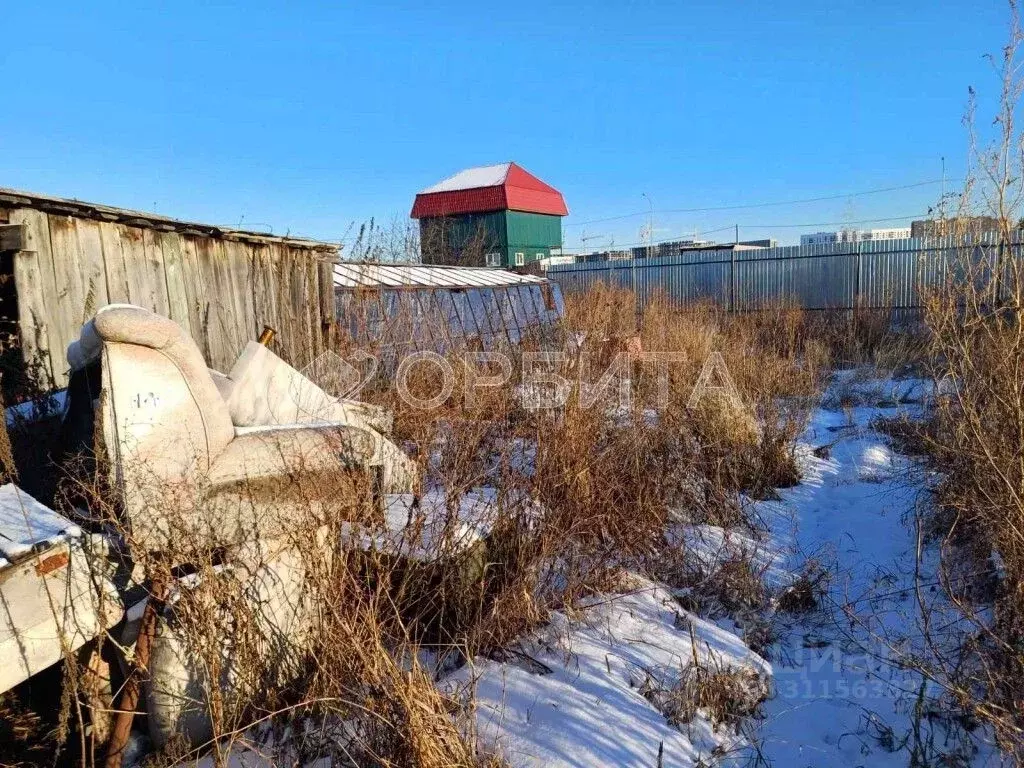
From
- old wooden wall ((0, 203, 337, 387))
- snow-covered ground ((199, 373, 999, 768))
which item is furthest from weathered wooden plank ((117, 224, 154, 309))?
snow-covered ground ((199, 373, 999, 768))

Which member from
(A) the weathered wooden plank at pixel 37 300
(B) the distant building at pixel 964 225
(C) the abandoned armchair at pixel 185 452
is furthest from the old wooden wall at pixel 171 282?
(B) the distant building at pixel 964 225

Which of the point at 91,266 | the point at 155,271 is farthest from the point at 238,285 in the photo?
the point at 91,266

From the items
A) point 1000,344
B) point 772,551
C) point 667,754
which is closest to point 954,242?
point 1000,344

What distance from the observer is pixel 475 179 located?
26234mm

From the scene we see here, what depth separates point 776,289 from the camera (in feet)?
50.9

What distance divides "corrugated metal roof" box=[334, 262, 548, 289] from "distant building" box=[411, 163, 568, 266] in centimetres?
1283

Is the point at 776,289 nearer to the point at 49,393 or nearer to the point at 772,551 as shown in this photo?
the point at 772,551

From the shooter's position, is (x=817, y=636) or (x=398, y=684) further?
(x=817, y=636)

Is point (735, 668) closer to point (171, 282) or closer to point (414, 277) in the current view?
point (171, 282)

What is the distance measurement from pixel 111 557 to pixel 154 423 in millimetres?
548

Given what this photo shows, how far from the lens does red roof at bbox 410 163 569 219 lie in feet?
82.3

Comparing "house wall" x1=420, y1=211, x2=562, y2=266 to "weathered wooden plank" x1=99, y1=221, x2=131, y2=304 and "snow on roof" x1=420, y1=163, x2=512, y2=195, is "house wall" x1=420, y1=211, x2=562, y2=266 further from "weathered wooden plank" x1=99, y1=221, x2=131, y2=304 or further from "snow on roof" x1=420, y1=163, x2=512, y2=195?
"weathered wooden plank" x1=99, y1=221, x2=131, y2=304

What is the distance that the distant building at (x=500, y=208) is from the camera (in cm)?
2495

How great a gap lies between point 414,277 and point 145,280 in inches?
153
